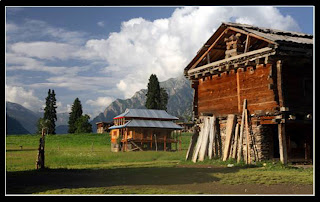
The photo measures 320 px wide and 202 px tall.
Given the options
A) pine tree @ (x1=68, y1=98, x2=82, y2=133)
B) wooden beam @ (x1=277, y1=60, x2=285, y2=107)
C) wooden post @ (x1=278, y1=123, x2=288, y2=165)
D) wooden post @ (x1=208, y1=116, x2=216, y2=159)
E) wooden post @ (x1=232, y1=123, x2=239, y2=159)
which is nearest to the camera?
wooden post @ (x1=278, y1=123, x2=288, y2=165)

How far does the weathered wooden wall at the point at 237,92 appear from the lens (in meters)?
23.0

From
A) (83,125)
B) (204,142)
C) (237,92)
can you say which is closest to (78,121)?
(83,125)

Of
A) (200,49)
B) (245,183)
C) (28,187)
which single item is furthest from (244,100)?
(28,187)

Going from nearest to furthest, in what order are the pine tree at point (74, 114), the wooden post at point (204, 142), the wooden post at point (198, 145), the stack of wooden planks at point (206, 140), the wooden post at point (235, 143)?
1. the wooden post at point (235, 143)
2. the stack of wooden planks at point (206, 140)
3. the wooden post at point (204, 142)
4. the wooden post at point (198, 145)
5. the pine tree at point (74, 114)

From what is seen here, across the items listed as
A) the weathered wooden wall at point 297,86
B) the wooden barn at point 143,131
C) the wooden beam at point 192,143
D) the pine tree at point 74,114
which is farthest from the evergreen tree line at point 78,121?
the weathered wooden wall at point 297,86

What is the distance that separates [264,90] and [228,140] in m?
4.16

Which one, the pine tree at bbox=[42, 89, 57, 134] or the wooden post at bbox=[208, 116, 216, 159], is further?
the pine tree at bbox=[42, 89, 57, 134]

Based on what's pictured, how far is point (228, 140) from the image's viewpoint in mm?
24609

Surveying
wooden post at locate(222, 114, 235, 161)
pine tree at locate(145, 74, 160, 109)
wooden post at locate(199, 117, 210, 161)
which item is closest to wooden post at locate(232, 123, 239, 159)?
wooden post at locate(222, 114, 235, 161)

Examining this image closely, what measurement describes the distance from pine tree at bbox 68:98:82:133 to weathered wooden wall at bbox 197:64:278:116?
7587cm

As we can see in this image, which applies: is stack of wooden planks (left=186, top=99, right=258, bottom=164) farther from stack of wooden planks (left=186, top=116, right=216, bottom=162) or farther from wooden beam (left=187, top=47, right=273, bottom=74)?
wooden beam (left=187, top=47, right=273, bottom=74)

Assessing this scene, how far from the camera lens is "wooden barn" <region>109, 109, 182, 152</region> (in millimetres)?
52938

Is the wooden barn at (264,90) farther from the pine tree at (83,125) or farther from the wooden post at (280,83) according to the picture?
the pine tree at (83,125)
